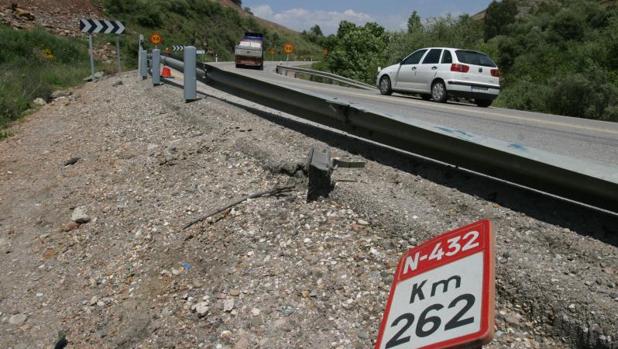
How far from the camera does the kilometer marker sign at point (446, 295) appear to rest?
55.3 inches

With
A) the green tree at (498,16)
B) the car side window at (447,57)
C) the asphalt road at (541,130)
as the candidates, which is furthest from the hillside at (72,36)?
the green tree at (498,16)

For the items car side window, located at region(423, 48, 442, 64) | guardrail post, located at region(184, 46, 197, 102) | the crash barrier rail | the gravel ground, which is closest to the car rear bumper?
car side window, located at region(423, 48, 442, 64)

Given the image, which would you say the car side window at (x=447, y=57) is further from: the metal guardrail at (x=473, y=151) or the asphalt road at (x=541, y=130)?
the metal guardrail at (x=473, y=151)

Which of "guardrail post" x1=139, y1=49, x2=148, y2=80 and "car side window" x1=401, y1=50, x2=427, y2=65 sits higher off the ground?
"car side window" x1=401, y1=50, x2=427, y2=65

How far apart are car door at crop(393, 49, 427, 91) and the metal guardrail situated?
32.6ft

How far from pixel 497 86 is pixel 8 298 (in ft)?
42.7

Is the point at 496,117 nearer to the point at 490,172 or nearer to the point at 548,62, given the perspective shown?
the point at 490,172

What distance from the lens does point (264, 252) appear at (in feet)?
11.1

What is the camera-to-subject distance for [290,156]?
15.6 feet

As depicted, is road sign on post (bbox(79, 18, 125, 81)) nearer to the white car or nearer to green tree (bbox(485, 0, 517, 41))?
the white car

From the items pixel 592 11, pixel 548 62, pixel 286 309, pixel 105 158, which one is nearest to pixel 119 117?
pixel 105 158

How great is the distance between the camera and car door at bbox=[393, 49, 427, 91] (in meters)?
15.2

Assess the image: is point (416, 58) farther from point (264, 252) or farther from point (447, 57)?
point (264, 252)

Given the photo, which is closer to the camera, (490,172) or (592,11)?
(490,172)
